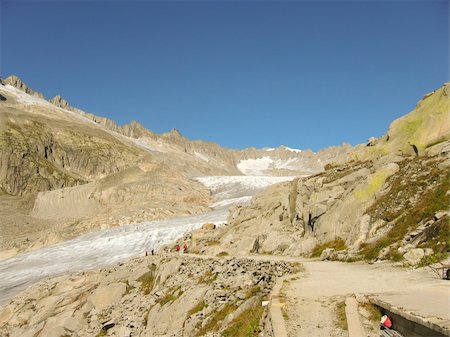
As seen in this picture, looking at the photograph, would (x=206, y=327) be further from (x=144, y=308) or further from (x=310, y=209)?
(x=310, y=209)

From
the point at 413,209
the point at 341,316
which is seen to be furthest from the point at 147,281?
the point at 341,316

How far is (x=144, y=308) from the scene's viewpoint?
26.2 meters

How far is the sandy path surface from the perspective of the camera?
39.8ft

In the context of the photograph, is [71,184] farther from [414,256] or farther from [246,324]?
[246,324]

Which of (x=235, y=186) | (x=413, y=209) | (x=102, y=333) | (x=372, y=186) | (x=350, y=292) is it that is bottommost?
(x=102, y=333)

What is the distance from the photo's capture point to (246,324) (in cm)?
1500

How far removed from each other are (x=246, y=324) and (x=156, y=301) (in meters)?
12.5

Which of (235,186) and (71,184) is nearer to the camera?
(71,184)

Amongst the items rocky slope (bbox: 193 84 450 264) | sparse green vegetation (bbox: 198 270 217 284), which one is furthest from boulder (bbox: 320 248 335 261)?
sparse green vegetation (bbox: 198 270 217 284)

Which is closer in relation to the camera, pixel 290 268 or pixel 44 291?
pixel 290 268

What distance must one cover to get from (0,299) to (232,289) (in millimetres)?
39307

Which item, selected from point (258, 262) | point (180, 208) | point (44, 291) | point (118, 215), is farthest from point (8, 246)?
point (258, 262)

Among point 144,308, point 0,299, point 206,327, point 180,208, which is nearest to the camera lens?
point 206,327

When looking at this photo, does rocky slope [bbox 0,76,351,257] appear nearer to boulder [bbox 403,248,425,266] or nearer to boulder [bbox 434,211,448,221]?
boulder [bbox 403,248,425,266]
